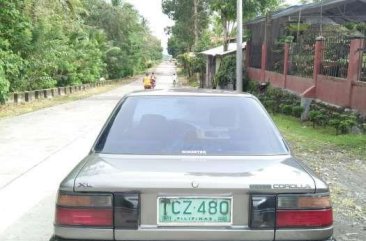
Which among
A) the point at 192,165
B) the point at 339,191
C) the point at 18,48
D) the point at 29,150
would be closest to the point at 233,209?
the point at 192,165

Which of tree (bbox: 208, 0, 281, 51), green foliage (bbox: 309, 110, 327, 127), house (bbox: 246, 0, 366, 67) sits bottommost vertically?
green foliage (bbox: 309, 110, 327, 127)

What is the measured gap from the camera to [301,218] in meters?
2.97

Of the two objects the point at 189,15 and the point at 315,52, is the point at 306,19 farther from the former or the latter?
the point at 189,15

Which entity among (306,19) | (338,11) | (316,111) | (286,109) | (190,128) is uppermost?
(338,11)

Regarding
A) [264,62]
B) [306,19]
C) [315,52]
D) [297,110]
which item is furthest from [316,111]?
[306,19]

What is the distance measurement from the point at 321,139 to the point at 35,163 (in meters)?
6.29

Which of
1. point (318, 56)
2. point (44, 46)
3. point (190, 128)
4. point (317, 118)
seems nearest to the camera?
point (190, 128)

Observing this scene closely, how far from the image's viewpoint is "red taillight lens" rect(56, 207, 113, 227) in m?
2.93

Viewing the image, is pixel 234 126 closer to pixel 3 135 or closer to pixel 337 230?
pixel 337 230

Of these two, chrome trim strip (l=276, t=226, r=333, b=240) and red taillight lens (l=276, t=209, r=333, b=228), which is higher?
red taillight lens (l=276, t=209, r=333, b=228)

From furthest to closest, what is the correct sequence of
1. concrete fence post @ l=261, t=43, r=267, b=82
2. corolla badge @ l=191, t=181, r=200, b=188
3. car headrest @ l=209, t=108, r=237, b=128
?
concrete fence post @ l=261, t=43, r=267, b=82, car headrest @ l=209, t=108, r=237, b=128, corolla badge @ l=191, t=181, r=200, b=188

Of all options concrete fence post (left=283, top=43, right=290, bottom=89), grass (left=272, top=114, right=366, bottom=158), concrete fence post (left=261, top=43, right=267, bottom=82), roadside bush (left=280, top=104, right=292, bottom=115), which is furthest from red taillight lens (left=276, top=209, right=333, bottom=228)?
concrete fence post (left=261, top=43, right=267, bottom=82)

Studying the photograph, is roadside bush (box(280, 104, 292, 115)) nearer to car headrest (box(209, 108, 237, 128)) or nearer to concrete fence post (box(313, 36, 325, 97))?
concrete fence post (box(313, 36, 325, 97))

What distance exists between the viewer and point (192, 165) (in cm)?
319
